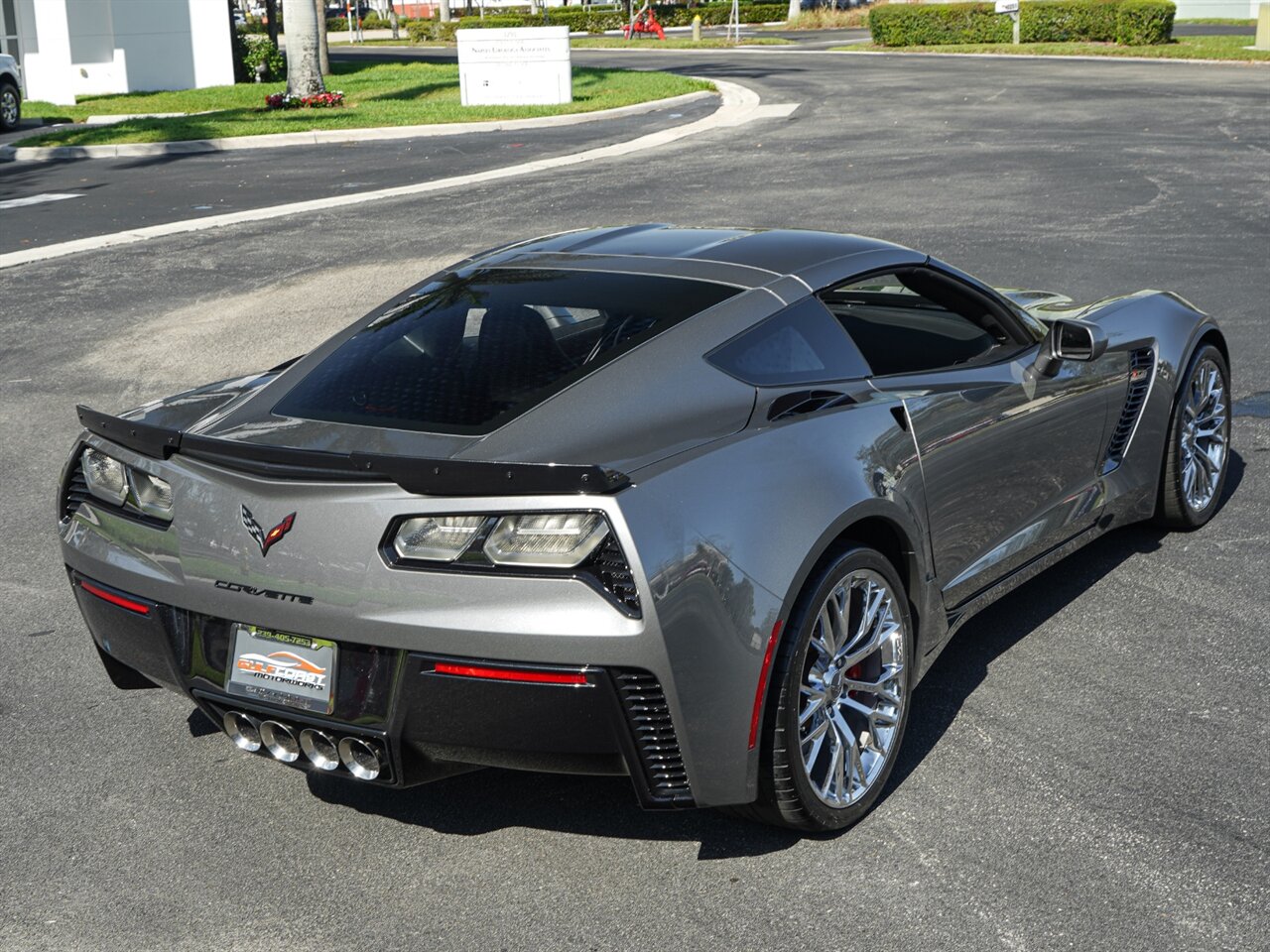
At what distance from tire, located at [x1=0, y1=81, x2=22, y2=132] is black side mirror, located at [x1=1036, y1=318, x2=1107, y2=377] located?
2561 cm

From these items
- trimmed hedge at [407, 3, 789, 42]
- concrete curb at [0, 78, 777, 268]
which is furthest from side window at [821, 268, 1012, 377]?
trimmed hedge at [407, 3, 789, 42]

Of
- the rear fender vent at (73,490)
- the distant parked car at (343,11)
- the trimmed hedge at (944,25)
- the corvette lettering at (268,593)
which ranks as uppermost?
the distant parked car at (343,11)

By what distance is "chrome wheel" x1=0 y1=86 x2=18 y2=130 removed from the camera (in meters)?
26.8

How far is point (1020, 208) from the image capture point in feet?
48.0

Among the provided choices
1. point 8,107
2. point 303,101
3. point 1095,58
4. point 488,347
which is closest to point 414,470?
point 488,347

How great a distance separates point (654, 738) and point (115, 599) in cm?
150

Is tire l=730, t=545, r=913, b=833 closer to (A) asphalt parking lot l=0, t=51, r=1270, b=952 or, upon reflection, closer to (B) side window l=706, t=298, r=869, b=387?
(A) asphalt parking lot l=0, t=51, r=1270, b=952

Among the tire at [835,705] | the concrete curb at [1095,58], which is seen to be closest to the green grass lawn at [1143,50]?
the concrete curb at [1095,58]

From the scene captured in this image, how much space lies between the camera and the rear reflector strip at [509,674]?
337 cm

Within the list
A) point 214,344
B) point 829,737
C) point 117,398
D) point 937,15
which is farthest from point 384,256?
point 937,15

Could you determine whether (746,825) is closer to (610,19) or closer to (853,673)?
(853,673)

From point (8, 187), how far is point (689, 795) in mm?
18034

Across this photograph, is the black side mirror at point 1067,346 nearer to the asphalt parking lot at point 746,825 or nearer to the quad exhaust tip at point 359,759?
the asphalt parking lot at point 746,825

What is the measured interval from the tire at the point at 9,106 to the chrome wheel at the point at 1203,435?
25.1 m
